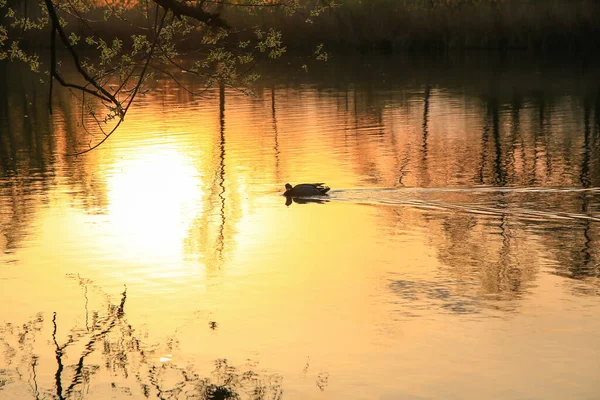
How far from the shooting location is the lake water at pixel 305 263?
9.91 m

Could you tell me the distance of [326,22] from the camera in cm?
5347

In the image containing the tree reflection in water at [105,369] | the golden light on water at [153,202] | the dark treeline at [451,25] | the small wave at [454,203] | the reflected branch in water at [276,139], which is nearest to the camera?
the tree reflection in water at [105,369]

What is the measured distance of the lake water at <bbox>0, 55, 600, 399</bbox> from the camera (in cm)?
991

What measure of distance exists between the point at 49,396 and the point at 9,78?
42.8 meters

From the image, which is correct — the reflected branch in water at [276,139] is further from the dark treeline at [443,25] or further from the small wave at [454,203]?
the dark treeline at [443,25]

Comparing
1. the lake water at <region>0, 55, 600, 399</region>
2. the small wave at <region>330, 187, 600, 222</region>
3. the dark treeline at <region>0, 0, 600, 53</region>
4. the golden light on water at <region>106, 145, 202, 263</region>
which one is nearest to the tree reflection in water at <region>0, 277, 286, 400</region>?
the lake water at <region>0, 55, 600, 399</region>

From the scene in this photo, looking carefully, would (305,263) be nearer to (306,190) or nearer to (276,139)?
(306,190)

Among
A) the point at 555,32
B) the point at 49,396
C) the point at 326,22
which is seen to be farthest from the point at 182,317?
the point at 326,22

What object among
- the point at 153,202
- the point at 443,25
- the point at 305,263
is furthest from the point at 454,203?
the point at 443,25

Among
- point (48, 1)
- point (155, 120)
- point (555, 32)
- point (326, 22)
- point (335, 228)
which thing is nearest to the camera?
point (48, 1)

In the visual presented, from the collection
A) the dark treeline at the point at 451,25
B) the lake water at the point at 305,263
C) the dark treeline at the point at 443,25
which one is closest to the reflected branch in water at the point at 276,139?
the lake water at the point at 305,263

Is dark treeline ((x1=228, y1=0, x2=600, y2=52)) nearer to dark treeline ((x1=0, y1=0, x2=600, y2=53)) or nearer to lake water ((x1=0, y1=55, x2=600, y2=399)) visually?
dark treeline ((x1=0, y1=0, x2=600, y2=53))

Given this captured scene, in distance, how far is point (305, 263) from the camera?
1401 centimetres

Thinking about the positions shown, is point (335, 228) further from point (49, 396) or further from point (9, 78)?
point (9, 78)
